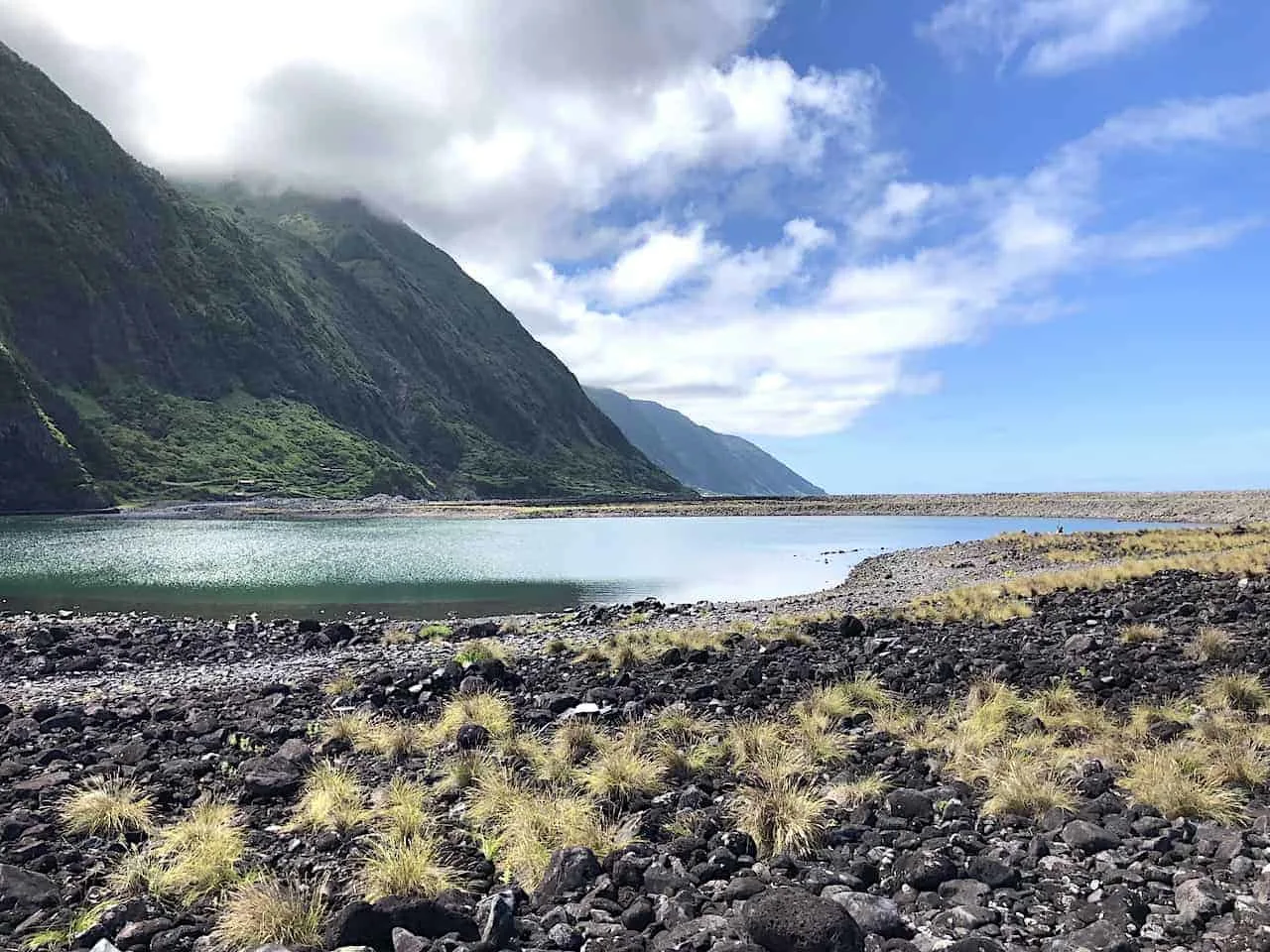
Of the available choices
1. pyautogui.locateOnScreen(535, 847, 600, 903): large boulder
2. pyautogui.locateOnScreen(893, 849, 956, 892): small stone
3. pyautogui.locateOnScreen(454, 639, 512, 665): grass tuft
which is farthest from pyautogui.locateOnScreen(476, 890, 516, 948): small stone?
pyautogui.locateOnScreen(454, 639, 512, 665): grass tuft

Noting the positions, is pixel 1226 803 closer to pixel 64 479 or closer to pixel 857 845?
pixel 857 845

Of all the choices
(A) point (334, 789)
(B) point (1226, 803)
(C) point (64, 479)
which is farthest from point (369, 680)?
(C) point (64, 479)

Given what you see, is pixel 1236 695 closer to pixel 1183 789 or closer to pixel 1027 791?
pixel 1183 789

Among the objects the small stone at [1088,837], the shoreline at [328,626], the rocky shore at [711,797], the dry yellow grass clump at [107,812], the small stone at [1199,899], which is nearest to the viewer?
the small stone at [1199,899]

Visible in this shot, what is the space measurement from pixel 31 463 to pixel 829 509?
487ft

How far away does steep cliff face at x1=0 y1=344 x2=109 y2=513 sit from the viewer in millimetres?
139125

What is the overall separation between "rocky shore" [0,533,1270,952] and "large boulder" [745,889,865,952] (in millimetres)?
21

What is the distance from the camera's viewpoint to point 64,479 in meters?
144

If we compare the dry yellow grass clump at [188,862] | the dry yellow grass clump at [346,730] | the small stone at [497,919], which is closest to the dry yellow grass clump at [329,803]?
the dry yellow grass clump at [188,862]

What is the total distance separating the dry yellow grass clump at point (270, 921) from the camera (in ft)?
21.8

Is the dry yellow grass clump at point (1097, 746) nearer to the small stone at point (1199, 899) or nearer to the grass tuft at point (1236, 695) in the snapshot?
the grass tuft at point (1236, 695)

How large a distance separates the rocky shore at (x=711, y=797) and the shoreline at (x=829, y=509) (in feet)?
395

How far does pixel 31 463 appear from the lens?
14138 centimetres

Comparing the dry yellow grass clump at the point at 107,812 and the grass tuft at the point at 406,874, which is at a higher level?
the grass tuft at the point at 406,874
